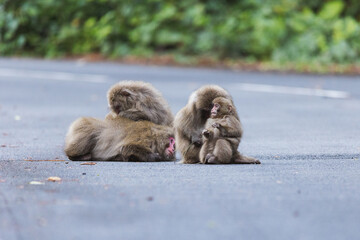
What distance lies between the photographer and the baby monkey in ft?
27.7

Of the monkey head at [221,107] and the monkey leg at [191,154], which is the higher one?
the monkey head at [221,107]

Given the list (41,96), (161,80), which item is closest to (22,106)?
(41,96)

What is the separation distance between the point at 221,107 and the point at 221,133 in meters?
0.26

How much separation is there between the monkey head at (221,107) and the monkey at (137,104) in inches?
41.4

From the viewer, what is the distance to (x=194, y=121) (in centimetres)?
862

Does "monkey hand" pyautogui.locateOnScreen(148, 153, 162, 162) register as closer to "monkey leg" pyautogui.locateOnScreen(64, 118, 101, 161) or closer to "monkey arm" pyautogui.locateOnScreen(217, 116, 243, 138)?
"monkey leg" pyautogui.locateOnScreen(64, 118, 101, 161)

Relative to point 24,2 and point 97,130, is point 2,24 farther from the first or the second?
point 97,130

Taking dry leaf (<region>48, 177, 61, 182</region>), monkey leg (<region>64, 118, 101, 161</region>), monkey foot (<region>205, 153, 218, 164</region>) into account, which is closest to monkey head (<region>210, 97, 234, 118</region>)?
monkey foot (<region>205, 153, 218, 164</region>)

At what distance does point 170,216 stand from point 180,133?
2662 millimetres

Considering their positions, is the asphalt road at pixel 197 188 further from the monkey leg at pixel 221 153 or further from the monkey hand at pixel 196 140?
the monkey hand at pixel 196 140

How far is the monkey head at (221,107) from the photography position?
8414mm

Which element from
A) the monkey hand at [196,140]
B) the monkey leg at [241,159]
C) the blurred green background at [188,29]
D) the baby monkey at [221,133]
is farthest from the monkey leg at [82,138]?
the blurred green background at [188,29]

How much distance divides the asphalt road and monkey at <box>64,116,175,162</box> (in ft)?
0.70

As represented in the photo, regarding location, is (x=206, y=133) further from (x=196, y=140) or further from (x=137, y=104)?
(x=137, y=104)
